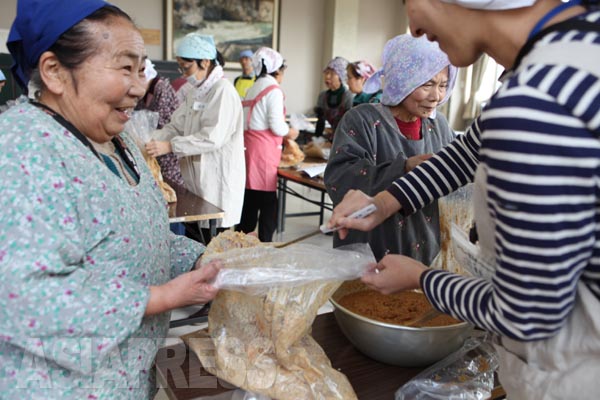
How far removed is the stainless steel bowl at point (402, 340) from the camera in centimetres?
93

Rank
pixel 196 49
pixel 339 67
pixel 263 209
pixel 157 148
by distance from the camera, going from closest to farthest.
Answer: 1. pixel 157 148
2. pixel 196 49
3. pixel 263 209
4. pixel 339 67

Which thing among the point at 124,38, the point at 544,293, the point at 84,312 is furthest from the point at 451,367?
the point at 124,38

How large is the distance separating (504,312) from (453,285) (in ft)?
0.36

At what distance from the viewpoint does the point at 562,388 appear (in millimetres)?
682

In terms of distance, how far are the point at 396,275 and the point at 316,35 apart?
8.46 meters

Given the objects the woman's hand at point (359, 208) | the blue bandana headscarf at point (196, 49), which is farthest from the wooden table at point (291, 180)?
the woman's hand at point (359, 208)

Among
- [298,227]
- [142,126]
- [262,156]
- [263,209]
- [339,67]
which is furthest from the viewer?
[339,67]

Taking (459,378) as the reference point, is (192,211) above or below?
below

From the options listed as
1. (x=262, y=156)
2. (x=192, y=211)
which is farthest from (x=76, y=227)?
(x=262, y=156)

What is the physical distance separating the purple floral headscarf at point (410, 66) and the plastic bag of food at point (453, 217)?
0.41 m

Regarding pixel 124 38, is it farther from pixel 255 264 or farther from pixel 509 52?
pixel 509 52

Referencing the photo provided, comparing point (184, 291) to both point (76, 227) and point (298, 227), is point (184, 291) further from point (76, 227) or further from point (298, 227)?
point (298, 227)

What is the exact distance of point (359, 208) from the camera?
1.16 m

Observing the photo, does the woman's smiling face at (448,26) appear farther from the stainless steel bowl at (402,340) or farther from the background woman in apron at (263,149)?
the background woman in apron at (263,149)
